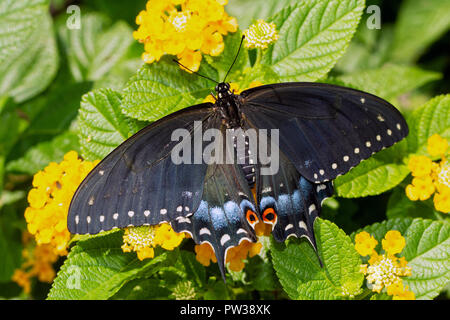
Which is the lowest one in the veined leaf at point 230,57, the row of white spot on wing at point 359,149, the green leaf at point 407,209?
the green leaf at point 407,209

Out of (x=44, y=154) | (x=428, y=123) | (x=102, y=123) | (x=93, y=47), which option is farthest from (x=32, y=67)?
(x=428, y=123)

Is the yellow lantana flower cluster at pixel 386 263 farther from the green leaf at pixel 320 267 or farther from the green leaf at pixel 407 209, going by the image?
the green leaf at pixel 407 209

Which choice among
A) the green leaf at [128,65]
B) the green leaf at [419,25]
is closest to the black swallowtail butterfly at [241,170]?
the green leaf at [128,65]

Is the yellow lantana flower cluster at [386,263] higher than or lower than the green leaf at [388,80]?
lower

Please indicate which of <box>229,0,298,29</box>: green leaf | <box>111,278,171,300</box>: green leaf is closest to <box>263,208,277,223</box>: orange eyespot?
<box>111,278,171,300</box>: green leaf

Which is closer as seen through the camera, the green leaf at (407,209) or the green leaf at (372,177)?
the green leaf at (372,177)

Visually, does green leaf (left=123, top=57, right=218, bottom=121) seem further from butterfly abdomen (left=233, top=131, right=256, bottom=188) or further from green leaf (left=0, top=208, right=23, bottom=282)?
green leaf (left=0, top=208, right=23, bottom=282)

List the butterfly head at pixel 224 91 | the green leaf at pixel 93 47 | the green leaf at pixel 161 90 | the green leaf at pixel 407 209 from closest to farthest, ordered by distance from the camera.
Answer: the butterfly head at pixel 224 91 → the green leaf at pixel 161 90 → the green leaf at pixel 407 209 → the green leaf at pixel 93 47

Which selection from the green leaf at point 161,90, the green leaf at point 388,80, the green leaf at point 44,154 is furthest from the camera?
the green leaf at point 388,80
